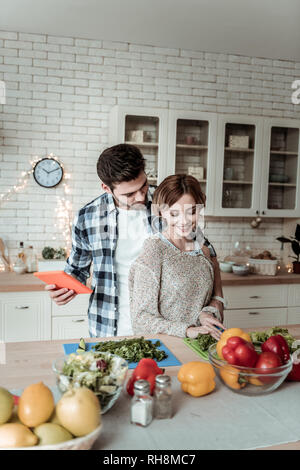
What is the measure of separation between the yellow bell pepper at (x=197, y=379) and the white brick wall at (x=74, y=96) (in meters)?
2.70

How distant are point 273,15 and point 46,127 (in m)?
2.02

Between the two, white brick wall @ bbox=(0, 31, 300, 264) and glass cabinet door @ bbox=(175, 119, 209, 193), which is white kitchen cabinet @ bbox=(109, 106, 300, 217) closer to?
glass cabinet door @ bbox=(175, 119, 209, 193)

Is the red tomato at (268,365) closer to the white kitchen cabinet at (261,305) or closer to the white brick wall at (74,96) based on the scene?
the white kitchen cabinet at (261,305)

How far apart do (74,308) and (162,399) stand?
7.42 feet

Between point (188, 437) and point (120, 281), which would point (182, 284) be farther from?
point (188, 437)

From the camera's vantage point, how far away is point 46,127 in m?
3.66

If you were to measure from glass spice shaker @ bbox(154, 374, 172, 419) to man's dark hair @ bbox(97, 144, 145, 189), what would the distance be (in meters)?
1.02

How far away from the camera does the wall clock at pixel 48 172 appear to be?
12.0ft

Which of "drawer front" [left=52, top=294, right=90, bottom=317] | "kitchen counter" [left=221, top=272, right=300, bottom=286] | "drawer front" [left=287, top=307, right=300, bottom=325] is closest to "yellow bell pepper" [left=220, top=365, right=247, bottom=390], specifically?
"drawer front" [left=52, top=294, right=90, bottom=317]

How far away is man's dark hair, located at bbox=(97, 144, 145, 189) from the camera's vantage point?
1860 millimetres

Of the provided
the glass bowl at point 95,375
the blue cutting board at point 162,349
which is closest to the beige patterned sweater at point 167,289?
the blue cutting board at point 162,349

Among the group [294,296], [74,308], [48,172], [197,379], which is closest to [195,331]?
[197,379]

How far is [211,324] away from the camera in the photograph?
1.72 meters

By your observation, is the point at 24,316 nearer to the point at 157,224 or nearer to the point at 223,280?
the point at 157,224
